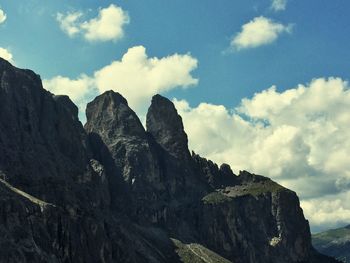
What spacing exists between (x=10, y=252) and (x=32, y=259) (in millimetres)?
8768

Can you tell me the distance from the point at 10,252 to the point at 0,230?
33.3 feet

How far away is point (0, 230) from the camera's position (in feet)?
653

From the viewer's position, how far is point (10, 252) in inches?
7579

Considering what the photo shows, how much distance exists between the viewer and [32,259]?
198 meters

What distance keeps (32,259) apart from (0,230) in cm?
1427
